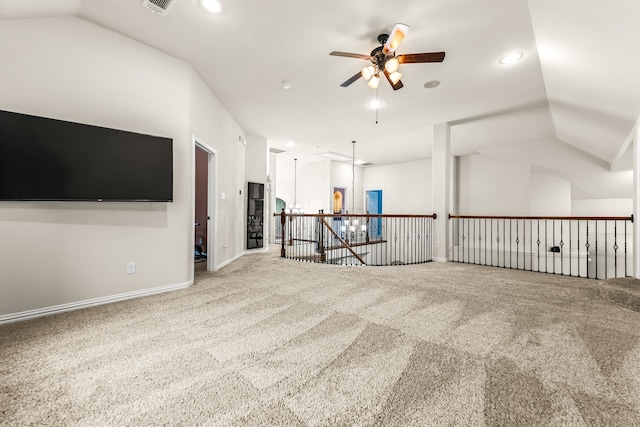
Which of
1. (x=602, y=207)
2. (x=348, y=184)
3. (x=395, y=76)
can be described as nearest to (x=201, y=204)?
(x=395, y=76)

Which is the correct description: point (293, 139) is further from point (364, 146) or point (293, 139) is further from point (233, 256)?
point (233, 256)

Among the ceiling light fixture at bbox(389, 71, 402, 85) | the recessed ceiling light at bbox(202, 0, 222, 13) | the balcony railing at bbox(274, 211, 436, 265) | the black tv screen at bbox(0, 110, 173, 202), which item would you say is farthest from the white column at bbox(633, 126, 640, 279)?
the black tv screen at bbox(0, 110, 173, 202)

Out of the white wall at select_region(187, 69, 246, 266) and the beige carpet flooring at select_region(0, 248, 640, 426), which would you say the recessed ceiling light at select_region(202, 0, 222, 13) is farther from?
the beige carpet flooring at select_region(0, 248, 640, 426)

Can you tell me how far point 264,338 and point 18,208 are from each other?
257cm

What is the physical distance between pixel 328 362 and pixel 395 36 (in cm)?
286

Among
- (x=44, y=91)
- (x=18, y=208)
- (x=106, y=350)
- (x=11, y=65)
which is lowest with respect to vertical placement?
(x=106, y=350)

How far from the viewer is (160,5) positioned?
2.39 m

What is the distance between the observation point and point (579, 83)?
312 cm

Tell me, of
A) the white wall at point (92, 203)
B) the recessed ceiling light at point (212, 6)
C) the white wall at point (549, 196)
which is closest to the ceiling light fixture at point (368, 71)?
the recessed ceiling light at point (212, 6)

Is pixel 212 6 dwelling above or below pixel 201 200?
above

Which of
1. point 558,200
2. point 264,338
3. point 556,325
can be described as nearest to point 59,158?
point 264,338

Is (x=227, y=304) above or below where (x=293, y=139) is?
below

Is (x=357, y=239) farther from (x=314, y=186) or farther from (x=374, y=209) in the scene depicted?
(x=314, y=186)

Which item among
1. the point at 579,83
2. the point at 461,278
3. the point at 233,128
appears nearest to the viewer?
the point at 579,83
